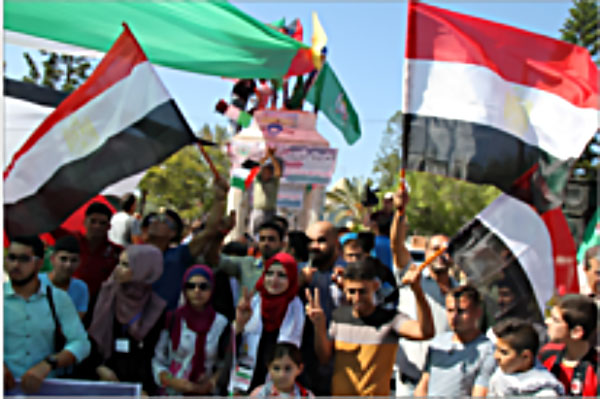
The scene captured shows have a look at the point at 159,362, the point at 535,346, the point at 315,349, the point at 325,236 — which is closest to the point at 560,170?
the point at 535,346

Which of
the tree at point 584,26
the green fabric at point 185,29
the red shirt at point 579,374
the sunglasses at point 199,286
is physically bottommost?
the red shirt at point 579,374

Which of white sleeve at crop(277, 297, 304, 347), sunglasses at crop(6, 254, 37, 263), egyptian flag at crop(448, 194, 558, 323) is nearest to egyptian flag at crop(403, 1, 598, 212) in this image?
egyptian flag at crop(448, 194, 558, 323)

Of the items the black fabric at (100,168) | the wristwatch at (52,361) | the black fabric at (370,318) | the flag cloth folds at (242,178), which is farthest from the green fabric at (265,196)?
the wristwatch at (52,361)

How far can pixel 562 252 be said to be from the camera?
406cm

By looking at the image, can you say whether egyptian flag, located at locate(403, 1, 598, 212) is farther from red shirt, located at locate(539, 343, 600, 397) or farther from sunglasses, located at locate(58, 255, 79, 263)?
sunglasses, located at locate(58, 255, 79, 263)

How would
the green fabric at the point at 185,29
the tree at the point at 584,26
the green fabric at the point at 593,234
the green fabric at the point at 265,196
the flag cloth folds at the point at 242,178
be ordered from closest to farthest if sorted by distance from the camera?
1. the green fabric at the point at 185,29
2. the green fabric at the point at 593,234
3. the green fabric at the point at 265,196
4. the flag cloth folds at the point at 242,178
5. the tree at the point at 584,26

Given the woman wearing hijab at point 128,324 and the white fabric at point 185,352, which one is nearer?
the white fabric at point 185,352

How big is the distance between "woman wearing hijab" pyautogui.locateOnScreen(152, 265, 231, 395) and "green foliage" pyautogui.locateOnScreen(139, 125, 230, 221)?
30.6 meters

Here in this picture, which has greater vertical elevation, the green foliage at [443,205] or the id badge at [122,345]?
the green foliage at [443,205]

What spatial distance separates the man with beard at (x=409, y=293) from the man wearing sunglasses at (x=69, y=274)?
6.49 ft

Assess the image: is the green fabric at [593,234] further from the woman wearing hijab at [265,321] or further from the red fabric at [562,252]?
the woman wearing hijab at [265,321]

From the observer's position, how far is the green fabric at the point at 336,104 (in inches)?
495

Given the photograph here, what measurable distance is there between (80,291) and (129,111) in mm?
1169

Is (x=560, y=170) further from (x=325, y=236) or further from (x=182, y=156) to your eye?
(x=182, y=156)
